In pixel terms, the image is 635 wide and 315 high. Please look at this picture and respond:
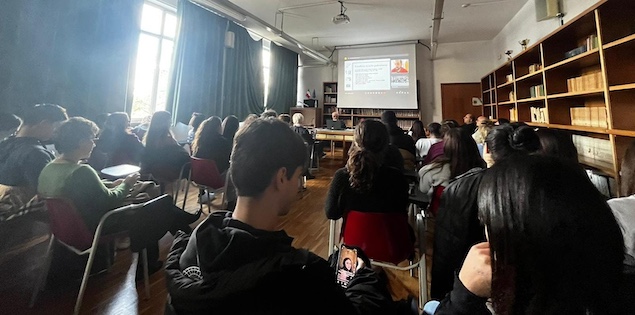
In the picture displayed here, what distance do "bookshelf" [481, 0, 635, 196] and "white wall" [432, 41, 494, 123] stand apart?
10.6 ft

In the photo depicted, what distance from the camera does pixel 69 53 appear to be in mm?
3402

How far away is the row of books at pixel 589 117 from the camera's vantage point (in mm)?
2568

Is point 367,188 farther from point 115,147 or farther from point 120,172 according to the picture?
point 115,147

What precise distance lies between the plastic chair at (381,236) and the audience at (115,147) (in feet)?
8.40

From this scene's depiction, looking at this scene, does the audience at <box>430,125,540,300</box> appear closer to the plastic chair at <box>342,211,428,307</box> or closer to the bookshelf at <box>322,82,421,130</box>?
the plastic chair at <box>342,211,428,307</box>

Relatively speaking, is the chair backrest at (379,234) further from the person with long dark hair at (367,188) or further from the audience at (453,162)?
the audience at (453,162)

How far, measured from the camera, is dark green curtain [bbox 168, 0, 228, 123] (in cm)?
493

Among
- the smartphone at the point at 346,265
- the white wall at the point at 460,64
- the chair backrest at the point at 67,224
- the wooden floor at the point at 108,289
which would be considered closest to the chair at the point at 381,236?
the wooden floor at the point at 108,289

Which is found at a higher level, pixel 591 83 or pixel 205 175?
pixel 591 83

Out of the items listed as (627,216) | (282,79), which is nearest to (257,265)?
(627,216)

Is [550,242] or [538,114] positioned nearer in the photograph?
[550,242]

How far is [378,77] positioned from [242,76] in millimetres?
4125

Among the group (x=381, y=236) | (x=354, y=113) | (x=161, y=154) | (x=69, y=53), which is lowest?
(x=381, y=236)

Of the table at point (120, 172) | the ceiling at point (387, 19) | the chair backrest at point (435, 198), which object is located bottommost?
the chair backrest at point (435, 198)
